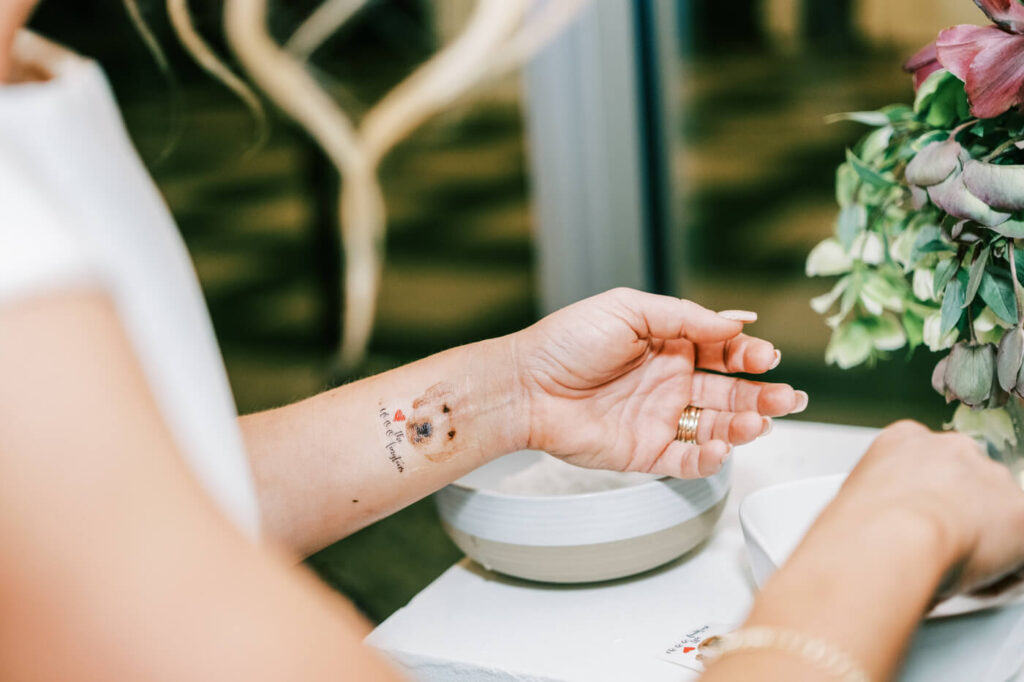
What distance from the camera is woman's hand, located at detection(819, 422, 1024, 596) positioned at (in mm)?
522

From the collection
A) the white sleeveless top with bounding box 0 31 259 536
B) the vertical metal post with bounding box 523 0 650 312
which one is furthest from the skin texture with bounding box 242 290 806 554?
the vertical metal post with bounding box 523 0 650 312

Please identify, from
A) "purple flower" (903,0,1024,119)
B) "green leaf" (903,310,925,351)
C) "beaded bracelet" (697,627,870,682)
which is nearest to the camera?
"beaded bracelet" (697,627,870,682)

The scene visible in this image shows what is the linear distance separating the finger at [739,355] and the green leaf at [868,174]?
17 cm

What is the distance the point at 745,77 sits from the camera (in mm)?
2559

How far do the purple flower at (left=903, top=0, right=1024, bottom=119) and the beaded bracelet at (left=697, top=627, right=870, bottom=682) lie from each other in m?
0.46

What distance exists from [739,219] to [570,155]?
797 millimetres

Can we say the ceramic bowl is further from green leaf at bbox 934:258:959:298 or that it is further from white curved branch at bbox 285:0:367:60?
white curved branch at bbox 285:0:367:60

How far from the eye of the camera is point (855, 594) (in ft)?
1.53

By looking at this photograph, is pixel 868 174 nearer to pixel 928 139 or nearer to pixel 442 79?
pixel 928 139

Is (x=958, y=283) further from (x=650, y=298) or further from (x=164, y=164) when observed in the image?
(x=164, y=164)

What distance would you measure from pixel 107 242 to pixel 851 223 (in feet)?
2.41

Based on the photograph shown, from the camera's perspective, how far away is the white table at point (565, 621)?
748 millimetres

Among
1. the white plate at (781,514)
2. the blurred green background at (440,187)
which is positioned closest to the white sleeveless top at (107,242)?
the white plate at (781,514)

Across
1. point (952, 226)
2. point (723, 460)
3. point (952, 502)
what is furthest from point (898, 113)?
point (952, 502)
